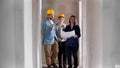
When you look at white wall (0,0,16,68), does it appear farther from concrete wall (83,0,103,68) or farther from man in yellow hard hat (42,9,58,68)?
man in yellow hard hat (42,9,58,68)

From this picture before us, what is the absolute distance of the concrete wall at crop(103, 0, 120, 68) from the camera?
4.02 metres

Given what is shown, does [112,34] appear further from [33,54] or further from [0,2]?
[0,2]

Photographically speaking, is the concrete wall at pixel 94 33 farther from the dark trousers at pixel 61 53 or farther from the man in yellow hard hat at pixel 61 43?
the dark trousers at pixel 61 53

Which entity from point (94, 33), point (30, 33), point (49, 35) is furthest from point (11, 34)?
point (49, 35)

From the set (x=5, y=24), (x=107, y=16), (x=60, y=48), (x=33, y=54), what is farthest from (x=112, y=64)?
(x=60, y=48)

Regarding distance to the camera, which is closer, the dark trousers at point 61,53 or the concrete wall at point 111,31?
the concrete wall at point 111,31

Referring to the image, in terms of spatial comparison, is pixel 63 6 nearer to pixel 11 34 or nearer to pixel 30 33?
pixel 30 33

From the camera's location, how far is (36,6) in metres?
4.63

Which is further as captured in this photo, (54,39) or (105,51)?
(54,39)

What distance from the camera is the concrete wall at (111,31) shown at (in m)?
4.02

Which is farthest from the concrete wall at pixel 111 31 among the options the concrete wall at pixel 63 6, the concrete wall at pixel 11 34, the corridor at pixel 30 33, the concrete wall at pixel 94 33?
the concrete wall at pixel 63 6

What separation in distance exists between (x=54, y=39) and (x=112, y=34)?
6.21 feet

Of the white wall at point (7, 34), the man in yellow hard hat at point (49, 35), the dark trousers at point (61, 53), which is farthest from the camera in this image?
the dark trousers at point (61, 53)

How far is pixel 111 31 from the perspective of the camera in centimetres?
406
